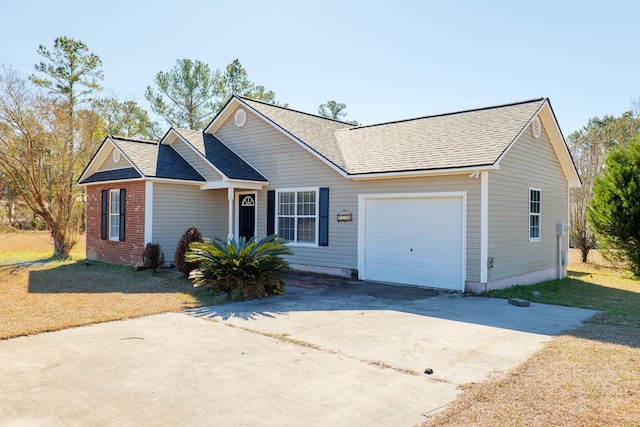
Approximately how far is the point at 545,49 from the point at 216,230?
11.6 meters

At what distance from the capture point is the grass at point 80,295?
291 inches

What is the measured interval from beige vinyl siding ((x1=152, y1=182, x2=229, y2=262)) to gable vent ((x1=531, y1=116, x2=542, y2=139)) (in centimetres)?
989

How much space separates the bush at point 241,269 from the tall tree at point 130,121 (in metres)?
23.9

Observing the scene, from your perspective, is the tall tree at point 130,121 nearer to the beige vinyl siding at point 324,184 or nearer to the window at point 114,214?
the window at point 114,214

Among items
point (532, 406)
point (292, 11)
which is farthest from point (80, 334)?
point (292, 11)

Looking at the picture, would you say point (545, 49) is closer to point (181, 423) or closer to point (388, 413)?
point (388, 413)

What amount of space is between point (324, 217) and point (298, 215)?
3.47 ft

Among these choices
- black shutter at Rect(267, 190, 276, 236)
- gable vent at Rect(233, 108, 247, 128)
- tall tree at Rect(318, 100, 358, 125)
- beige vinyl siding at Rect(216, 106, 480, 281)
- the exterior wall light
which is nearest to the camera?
beige vinyl siding at Rect(216, 106, 480, 281)

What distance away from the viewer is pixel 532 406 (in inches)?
160

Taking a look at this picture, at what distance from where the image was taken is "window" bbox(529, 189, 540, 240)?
A: 12.6 m

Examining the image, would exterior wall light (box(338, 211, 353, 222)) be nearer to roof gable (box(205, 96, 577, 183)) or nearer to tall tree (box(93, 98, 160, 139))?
roof gable (box(205, 96, 577, 183))

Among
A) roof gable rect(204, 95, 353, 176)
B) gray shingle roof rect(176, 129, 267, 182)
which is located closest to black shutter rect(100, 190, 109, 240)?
gray shingle roof rect(176, 129, 267, 182)

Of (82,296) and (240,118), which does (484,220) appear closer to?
(82,296)

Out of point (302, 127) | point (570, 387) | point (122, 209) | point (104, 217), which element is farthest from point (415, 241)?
point (104, 217)
